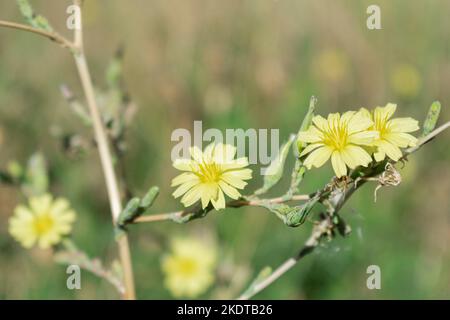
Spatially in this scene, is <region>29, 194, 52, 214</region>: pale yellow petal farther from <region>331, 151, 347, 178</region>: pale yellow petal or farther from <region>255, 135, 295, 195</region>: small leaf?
<region>331, 151, 347, 178</region>: pale yellow petal

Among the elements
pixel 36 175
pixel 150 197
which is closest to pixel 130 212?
pixel 150 197

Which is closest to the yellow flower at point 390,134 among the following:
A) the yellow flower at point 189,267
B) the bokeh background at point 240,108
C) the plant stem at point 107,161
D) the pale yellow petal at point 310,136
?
the pale yellow petal at point 310,136

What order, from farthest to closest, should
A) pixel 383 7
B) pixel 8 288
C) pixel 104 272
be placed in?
pixel 383 7
pixel 8 288
pixel 104 272

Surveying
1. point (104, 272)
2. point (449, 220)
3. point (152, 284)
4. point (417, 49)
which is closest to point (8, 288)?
point (152, 284)

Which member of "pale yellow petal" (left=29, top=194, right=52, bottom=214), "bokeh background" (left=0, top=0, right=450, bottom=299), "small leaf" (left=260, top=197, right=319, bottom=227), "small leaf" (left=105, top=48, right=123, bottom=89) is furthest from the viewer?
"bokeh background" (left=0, top=0, right=450, bottom=299)

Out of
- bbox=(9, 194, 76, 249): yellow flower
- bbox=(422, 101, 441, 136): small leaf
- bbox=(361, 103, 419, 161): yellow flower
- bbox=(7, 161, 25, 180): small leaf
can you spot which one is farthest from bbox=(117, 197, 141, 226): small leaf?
bbox=(7, 161, 25, 180): small leaf
